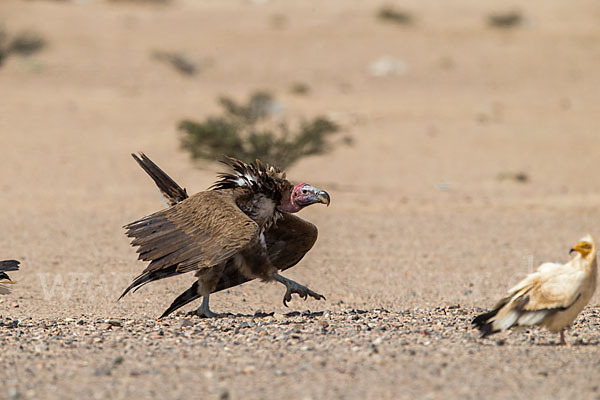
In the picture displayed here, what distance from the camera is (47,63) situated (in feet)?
109

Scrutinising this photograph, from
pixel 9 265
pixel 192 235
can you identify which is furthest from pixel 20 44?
pixel 192 235

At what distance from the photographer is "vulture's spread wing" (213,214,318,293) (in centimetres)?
859

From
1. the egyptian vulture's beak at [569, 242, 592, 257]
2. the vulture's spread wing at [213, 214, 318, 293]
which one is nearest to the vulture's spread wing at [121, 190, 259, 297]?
the vulture's spread wing at [213, 214, 318, 293]

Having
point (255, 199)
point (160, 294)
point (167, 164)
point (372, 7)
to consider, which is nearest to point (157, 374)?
point (255, 199)

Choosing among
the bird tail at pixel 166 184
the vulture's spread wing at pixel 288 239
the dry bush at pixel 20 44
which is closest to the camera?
the vulture's spread wing at pixel 288 239

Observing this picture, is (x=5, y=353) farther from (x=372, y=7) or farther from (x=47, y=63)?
(x=372, y=7)

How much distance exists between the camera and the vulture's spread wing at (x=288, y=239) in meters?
8.59

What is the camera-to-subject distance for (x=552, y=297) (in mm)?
6242

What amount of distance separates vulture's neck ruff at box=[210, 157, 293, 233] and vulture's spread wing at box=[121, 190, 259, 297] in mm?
257

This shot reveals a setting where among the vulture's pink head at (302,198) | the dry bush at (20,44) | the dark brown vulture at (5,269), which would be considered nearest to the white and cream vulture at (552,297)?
the vulture's pink head at (302,198)

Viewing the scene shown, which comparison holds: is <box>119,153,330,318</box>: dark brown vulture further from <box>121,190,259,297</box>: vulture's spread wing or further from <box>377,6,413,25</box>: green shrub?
<box>377,6,413,25</box>: green shrub

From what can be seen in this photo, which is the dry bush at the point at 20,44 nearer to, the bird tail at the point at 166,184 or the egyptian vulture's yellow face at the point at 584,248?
the bird tail at the point at 166,184

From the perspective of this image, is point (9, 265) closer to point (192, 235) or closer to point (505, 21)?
point (192, 235)

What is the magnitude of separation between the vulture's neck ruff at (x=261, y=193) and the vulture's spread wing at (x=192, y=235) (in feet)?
0.84
